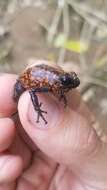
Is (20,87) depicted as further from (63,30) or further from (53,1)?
(53,1)

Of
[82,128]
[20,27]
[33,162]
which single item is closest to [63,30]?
[20,27]

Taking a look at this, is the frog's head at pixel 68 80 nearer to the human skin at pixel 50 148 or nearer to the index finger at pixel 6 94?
the human skin at pixel 50 148

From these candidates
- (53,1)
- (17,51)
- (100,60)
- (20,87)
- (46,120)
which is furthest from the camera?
(53,1)

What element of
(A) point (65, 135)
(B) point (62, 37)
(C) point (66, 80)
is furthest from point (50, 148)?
(B) point (62, 37)

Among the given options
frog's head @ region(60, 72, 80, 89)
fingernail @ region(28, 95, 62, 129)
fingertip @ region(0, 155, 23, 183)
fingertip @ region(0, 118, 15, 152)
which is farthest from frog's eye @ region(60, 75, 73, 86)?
fingertip @ region(0, 155, 23, 183)

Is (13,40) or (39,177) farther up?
(13,40)

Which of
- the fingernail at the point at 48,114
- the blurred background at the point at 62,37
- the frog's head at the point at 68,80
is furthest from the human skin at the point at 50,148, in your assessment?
the blurred background at the point at 62,37

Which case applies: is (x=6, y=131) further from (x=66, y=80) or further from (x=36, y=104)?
(x=66, y=80)
